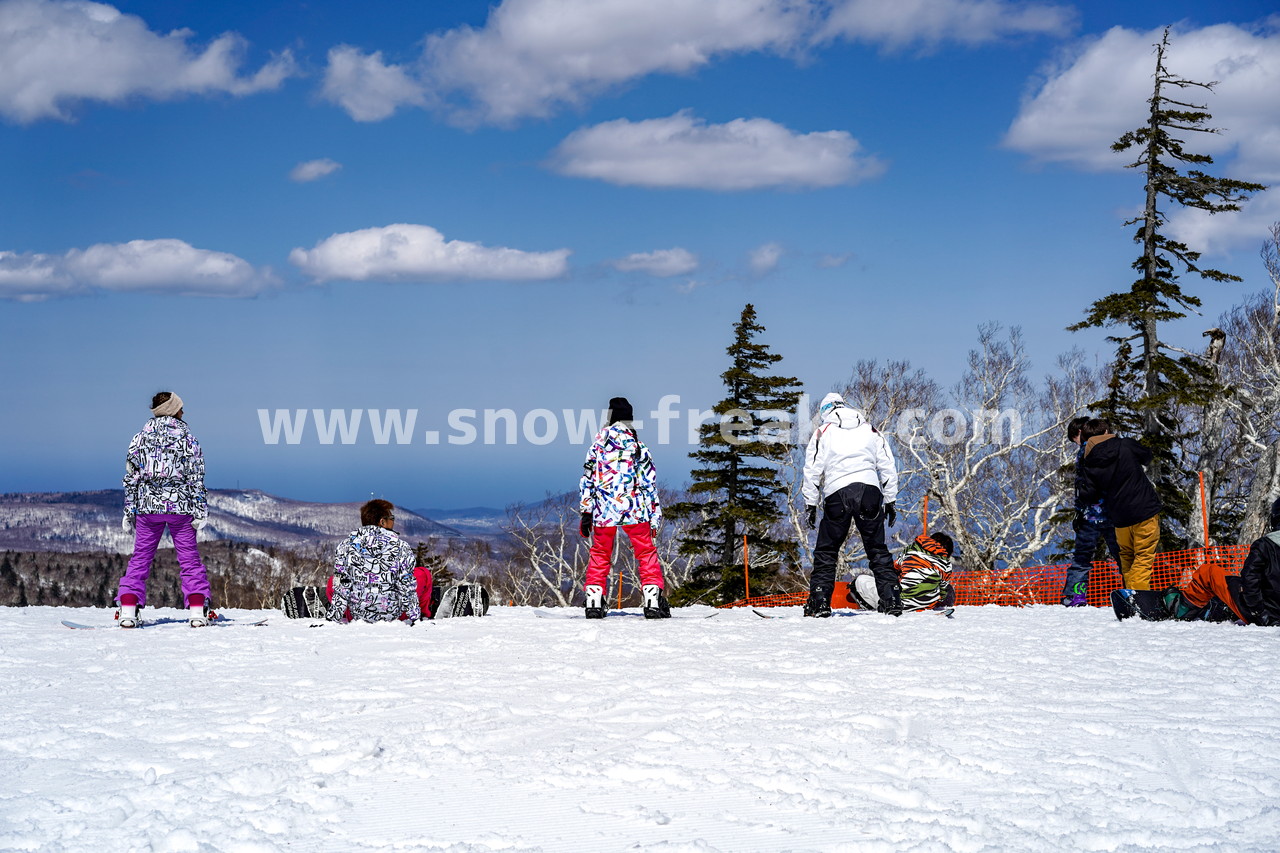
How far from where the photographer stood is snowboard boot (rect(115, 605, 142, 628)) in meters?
8.90

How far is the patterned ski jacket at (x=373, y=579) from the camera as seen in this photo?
905cm

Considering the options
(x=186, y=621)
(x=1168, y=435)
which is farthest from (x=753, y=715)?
(x=1168, y=435)

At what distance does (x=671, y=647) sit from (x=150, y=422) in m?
5.10

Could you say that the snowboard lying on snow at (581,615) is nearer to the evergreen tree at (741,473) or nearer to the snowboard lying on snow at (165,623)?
the snowboard lying on snow at (165,623)

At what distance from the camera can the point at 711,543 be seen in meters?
31.4

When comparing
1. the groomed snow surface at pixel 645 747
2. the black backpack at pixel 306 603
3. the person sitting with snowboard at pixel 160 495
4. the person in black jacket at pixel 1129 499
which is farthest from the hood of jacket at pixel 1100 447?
the person sitting with snowboard at pixel 160 495

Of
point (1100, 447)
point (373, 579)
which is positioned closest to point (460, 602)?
point (373, 579)

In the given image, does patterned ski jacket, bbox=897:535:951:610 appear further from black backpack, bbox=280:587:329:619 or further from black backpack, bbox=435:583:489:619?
black backpack, bbox=280:587:329:619

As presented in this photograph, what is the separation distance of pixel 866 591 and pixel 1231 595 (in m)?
3.11

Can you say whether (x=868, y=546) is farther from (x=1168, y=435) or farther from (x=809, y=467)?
(x=1168, y=435)

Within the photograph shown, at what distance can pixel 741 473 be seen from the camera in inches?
1235

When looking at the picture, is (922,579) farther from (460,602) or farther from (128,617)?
(128,617)

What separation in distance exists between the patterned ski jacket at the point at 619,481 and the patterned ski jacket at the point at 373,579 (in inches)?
66.6

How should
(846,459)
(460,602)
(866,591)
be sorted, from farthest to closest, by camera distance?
(866,591) → (460,602) → (846,459)
